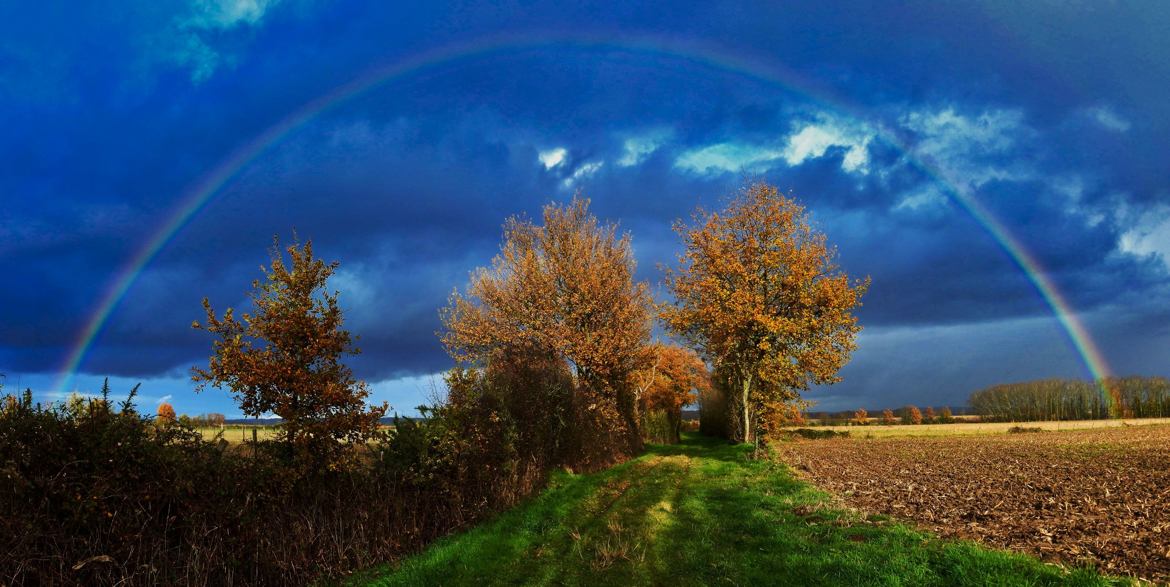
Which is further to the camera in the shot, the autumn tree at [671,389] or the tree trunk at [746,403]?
the autumn tree at [671,389]

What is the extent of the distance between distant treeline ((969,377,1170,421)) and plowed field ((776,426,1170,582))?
71474mm

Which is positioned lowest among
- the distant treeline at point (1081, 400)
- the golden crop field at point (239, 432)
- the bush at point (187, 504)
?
the distant treeline at point (1081, 400)

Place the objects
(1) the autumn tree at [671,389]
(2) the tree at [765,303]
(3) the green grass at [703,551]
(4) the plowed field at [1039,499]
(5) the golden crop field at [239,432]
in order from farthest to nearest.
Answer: (1) the autumn tree at [671,389] < (2) the tree at [765,303] < (5) the golden crop field at [239,432] < (4) the plowed field at [1039,499] < (3) the green grass at [703,551]

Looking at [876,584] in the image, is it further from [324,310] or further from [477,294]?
[477,294]

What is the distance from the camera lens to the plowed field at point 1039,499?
8.42m

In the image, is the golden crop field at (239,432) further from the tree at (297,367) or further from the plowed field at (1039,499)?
the plowed field at (1039,499)

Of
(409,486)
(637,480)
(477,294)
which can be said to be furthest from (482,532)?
(477,294)

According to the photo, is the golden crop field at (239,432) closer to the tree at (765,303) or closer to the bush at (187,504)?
the bush at (187,504)

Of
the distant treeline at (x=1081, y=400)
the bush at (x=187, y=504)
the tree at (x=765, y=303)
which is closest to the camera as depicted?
the bush at (x=187, y=504)

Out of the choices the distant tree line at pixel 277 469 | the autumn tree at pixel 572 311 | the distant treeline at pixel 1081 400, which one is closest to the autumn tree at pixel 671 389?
the autumn tree at pixel 572 311

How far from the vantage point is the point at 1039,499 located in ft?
41.8

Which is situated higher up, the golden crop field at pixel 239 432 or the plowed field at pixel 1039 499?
the golden crop field at pixel 239 432

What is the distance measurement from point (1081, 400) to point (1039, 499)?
301 ft

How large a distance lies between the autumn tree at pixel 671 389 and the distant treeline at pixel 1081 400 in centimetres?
6082
